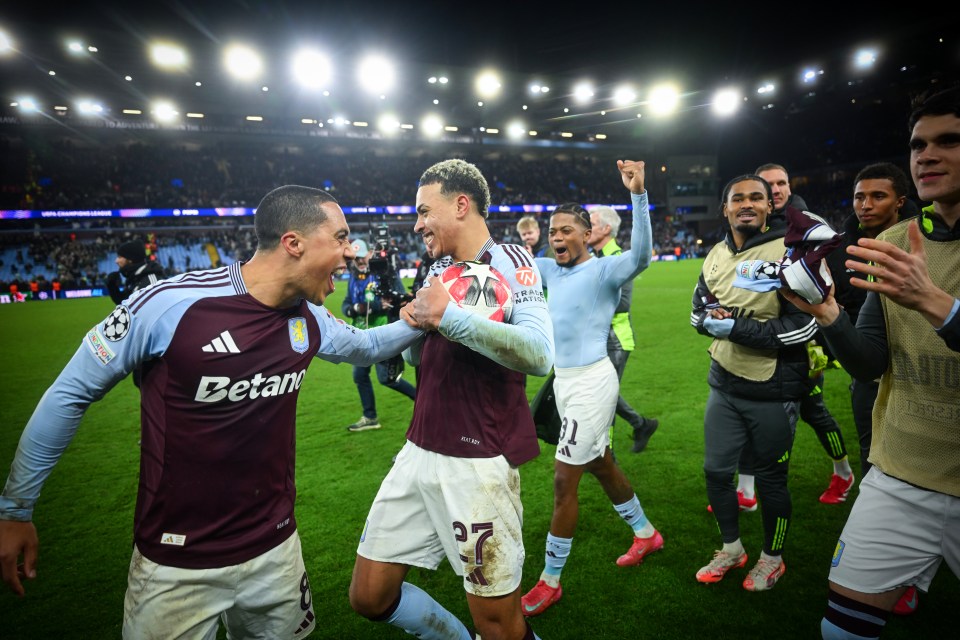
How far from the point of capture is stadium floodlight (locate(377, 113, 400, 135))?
43188 mm

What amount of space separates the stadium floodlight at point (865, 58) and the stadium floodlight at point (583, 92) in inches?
807

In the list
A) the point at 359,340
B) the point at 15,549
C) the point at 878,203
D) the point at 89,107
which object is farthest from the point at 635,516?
the point at 89,107

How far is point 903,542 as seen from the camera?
2.07m

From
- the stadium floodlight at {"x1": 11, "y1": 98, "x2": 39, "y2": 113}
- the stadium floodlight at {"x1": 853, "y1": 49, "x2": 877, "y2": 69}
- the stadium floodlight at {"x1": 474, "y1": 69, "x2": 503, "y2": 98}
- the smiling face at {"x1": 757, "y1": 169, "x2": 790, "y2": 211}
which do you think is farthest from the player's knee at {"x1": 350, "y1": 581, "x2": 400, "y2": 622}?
the stadium floodlight at {"x1": 853, "y1": 49, "x2": 877, "y2": 69}

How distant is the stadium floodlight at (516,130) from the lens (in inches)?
1994

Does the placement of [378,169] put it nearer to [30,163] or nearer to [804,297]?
[30,163]

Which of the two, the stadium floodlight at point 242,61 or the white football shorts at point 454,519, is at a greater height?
the stadium floodlight at point 242,61

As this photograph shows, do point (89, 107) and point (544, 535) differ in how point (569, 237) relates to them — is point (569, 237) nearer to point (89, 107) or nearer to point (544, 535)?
point (544, 535)

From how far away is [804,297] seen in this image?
6.85ft

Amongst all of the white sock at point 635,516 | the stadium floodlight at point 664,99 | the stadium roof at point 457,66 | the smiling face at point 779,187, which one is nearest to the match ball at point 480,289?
the white sock at point 635,516

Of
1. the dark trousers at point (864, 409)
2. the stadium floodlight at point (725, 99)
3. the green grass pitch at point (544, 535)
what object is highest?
the stadium floodlight at point (725, 99)

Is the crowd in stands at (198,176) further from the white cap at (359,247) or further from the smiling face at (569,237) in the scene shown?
the smiling face at (569,237)

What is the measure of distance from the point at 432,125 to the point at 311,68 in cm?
1661

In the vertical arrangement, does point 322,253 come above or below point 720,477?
above
